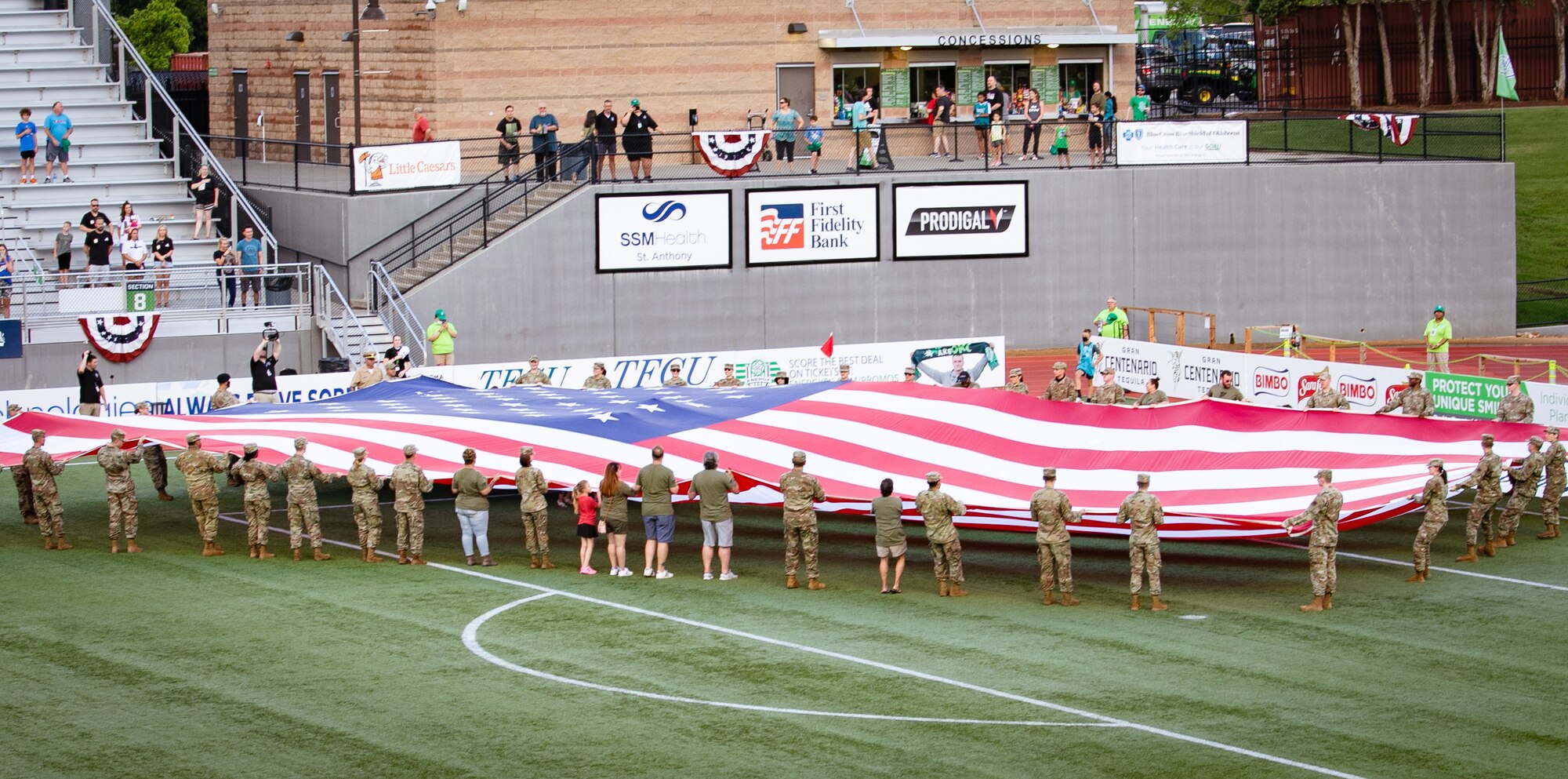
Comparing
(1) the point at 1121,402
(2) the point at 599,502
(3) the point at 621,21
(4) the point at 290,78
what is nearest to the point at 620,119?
(3) the point at 621,21

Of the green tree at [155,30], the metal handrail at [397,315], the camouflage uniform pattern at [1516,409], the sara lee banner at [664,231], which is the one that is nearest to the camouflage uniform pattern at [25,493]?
the metal handrail at [397,315]

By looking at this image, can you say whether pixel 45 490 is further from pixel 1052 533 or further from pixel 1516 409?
pixel 1516 409

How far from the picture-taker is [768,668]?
1773 cm

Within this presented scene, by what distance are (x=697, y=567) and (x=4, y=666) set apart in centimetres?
799

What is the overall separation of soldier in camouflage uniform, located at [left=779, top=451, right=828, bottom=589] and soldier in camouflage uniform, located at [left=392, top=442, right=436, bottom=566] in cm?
435

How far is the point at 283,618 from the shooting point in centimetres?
1927

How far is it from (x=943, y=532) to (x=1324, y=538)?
4.10 metres

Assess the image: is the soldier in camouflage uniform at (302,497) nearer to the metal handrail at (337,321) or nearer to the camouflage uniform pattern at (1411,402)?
the metal handrail at (337,321)

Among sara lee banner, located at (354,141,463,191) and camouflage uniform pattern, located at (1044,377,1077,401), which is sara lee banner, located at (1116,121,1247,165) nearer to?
camouflage uniform pattern, located at (1044,377,1077,401)

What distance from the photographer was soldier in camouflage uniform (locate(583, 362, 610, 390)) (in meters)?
29.4

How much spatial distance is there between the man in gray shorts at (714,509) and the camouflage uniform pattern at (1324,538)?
643cm

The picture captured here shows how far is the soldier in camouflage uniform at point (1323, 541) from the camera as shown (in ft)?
65.6

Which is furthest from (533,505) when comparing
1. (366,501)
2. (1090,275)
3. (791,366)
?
(1090,275)

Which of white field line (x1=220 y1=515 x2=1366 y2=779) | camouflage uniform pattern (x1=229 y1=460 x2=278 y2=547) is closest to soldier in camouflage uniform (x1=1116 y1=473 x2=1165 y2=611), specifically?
white field line (x1=220 y1=515 x2=1366 y2=779)
